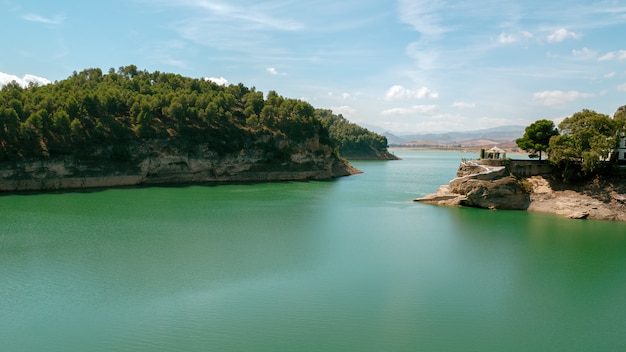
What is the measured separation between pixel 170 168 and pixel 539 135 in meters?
48.9

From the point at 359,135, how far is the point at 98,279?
125 meters

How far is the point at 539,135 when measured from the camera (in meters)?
44.3

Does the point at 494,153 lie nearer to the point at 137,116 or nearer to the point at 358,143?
the point at 137,116

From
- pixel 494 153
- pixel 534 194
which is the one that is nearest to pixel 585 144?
pixel 534 194

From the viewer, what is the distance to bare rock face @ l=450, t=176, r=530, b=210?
41438mm

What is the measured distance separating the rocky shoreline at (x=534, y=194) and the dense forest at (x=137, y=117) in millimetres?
37288

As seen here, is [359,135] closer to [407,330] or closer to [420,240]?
[420,240]

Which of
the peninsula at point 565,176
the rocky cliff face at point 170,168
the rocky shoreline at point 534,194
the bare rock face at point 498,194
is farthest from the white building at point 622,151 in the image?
the rocky cliff face at point 170,168

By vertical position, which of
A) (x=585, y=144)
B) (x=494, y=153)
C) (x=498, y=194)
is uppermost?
(x=585, y=144)

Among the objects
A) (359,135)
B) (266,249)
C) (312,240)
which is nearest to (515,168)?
(312,240)

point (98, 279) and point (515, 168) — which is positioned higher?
point (515, 168)

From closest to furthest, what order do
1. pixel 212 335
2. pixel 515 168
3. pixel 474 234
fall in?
pixel 212 335, pixel 474 234, pixel 515 168

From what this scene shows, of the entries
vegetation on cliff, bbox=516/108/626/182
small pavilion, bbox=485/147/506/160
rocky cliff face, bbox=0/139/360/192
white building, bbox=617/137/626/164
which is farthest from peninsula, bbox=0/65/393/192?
white building, bbox=617/137/626/164

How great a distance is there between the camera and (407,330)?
15.9 meters
